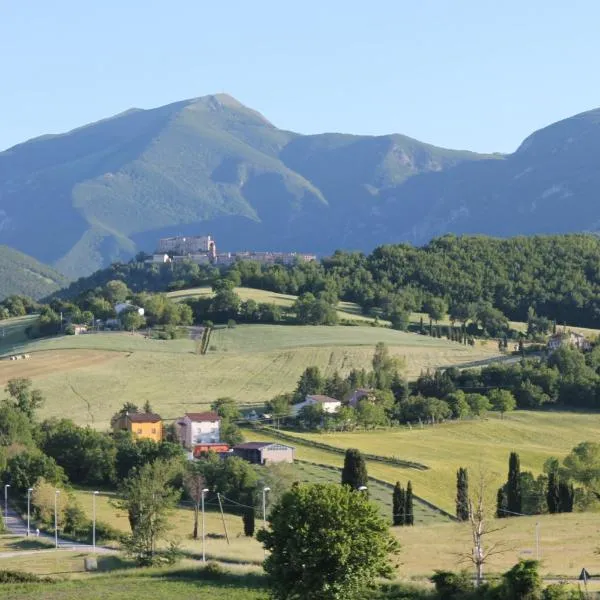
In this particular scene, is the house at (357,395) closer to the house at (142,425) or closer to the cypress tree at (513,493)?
the house at (142,425)

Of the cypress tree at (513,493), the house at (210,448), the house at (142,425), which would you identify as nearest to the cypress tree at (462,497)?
the cypress tree at (513,493)

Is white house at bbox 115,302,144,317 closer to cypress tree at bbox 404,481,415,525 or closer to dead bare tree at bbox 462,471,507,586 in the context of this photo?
cypress tree at bbox 404,481,415,525

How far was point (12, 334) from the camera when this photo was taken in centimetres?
17938

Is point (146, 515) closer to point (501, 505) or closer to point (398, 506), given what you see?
point (398, 506)

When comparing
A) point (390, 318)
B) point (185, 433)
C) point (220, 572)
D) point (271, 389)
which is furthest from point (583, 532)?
point (390, 318)

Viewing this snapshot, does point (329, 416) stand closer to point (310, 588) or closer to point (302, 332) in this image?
point (302, 332)

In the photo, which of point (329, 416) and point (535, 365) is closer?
point (329, 416)

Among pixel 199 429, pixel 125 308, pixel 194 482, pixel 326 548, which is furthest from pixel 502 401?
pixel 326 548

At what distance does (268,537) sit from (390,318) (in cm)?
13521

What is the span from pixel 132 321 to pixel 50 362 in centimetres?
2662

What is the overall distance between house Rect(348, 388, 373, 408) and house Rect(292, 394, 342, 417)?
56.3 inches

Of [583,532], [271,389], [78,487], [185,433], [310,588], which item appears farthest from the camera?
[271,389]

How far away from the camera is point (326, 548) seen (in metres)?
48.2

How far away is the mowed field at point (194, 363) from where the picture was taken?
419 feet
